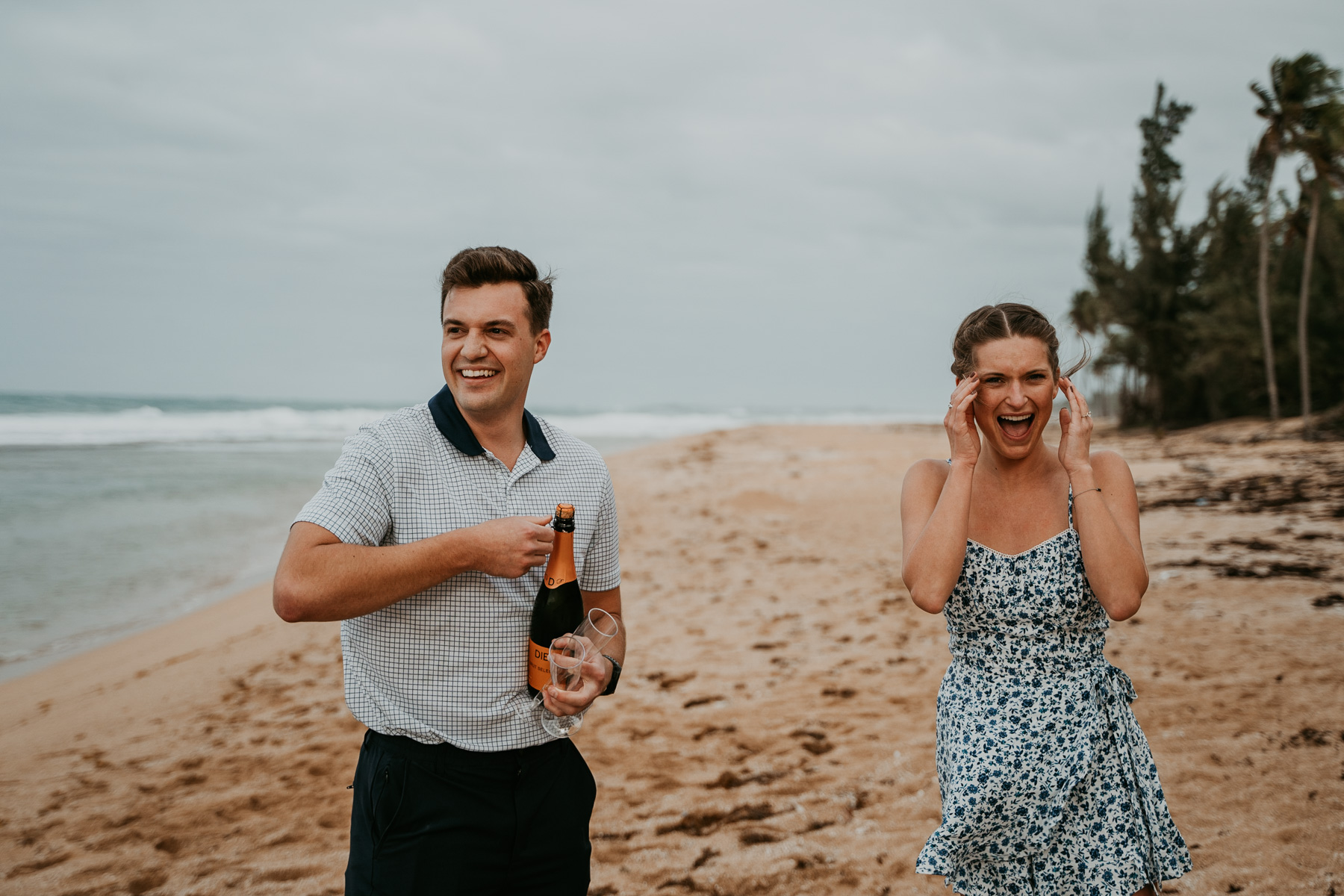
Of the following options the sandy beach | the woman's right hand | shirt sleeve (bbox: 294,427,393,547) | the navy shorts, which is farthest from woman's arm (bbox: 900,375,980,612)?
the sandy beach

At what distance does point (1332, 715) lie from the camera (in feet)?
15.1

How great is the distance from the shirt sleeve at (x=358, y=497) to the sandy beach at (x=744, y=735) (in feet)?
7.77

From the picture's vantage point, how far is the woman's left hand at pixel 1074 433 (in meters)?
2.27

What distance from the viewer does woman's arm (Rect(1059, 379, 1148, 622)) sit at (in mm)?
2172

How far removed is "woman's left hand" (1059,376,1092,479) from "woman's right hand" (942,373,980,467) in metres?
0.23

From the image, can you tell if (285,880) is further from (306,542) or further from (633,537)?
(633,537)

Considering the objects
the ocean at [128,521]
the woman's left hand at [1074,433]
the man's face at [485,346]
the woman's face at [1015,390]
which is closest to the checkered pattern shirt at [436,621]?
the man's face at [485,346]

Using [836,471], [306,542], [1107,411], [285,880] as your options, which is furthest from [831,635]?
[1107,411]

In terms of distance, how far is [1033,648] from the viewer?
2.29 metres

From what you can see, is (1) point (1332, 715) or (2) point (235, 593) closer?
(1) point (1332, 715)

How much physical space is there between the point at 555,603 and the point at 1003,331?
4.80ft

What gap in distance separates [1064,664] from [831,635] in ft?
16.0

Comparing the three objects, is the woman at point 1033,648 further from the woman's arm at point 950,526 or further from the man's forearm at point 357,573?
the man's forearm at point 357,573

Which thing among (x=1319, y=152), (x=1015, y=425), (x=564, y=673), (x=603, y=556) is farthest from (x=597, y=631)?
(x=1319, y=152)
